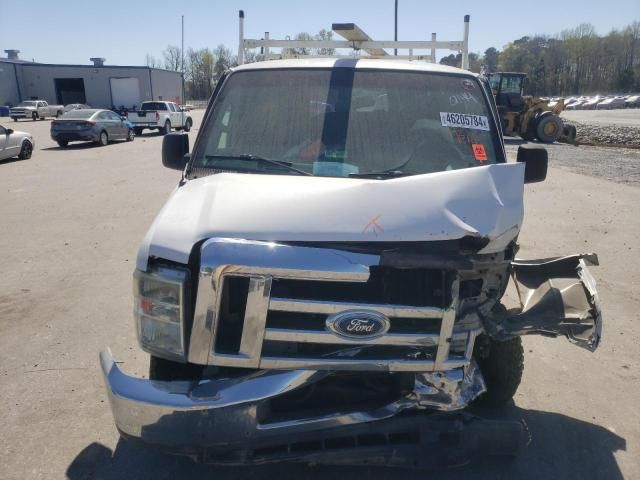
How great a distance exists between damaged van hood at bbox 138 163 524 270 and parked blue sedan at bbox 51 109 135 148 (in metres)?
21.8

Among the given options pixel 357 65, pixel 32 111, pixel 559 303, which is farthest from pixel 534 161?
pixel 32 111

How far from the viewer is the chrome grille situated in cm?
240

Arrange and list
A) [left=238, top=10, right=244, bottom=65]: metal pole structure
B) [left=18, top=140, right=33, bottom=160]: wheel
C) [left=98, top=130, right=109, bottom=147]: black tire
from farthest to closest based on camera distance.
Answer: [left=98, top=130, right=109, bottom=147]: black tire
[left=18, top=140, right=33, bottom=160]: wheel
[left=238, top=10, right=244, bottom=65]: metal pole structure

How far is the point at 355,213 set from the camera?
8.61 ft

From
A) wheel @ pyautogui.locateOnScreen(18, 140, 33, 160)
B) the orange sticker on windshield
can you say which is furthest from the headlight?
wheel @ pyautogui.locateOnScreen(18, 140, 33, 160)

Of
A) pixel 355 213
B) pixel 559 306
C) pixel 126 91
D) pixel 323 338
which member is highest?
pixel 126 91

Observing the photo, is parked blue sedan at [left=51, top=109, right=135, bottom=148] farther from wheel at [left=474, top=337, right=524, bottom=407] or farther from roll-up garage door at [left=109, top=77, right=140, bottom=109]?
roll-up garage door at [left=109, top=77, right=140, bottom=109]

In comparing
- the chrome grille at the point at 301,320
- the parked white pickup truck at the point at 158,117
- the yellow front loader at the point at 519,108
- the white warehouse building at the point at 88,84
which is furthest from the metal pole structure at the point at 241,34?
the white warehouse building at the point at 88,84

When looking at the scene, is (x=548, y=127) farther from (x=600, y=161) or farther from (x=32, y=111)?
(x=32, y=111)

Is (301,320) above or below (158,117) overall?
above

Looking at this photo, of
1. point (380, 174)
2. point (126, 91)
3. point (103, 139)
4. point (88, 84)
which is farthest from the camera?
point (88, 84)

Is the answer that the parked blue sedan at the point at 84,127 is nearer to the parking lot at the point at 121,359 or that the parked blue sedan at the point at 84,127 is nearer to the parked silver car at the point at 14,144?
the parked silver car at the point at 14,144

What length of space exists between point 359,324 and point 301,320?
267 mm

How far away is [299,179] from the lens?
325cm
